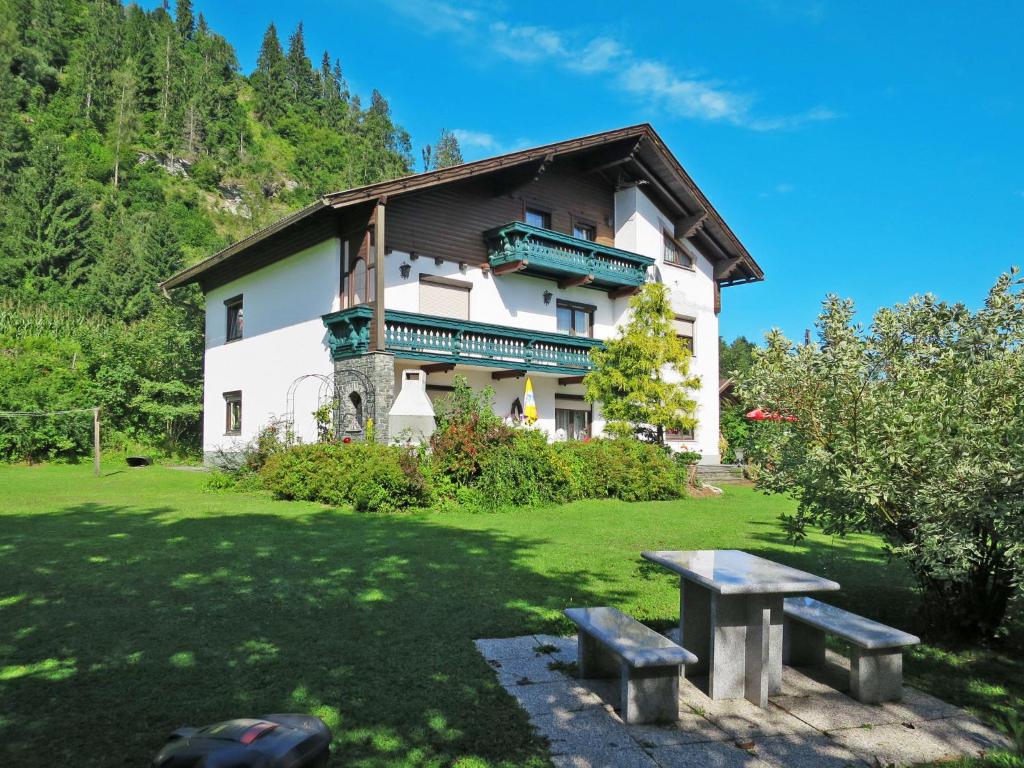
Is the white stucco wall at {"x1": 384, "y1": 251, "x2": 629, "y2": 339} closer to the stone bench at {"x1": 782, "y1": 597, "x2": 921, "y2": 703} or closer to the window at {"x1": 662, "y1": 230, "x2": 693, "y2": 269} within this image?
the window at {"x1": 662, "y1": 230, "x2": 693, "y2": 269}

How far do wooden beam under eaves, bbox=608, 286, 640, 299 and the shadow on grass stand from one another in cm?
1558

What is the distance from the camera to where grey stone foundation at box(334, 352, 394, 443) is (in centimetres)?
Answer: 1567

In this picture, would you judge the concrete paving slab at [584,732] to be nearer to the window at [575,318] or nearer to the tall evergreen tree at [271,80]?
the window at [575,318]

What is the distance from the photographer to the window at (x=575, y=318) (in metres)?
21.8

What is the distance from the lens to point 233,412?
21.9 m

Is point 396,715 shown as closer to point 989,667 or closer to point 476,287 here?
point 989,667

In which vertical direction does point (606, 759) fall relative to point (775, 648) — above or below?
below

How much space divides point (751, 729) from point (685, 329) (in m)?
22.4

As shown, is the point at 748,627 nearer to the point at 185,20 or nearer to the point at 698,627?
the point at 698,627

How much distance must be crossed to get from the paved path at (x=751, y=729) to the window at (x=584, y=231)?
63.3ft

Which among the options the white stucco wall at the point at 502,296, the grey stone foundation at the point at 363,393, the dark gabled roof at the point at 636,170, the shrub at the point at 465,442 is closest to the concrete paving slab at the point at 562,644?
the shrub at the point at 465,442

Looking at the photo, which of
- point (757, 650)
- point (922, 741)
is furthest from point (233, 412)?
point (922, 741)

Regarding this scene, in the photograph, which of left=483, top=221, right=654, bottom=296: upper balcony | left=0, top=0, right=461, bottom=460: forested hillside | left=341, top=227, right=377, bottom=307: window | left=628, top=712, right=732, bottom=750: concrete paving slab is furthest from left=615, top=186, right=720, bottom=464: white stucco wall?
left=628, top=712, right=732, bottom=750: concrete paving slab

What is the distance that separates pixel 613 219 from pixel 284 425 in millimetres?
12905
